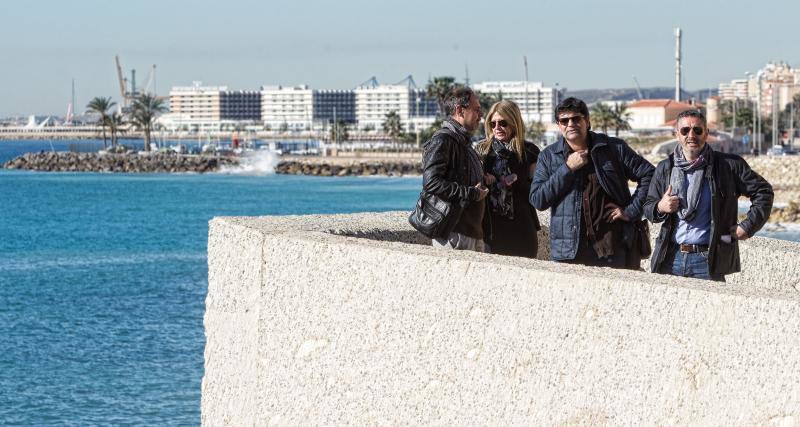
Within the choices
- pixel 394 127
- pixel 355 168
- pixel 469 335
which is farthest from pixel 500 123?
pixel 394 127

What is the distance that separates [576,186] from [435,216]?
71 centimetres

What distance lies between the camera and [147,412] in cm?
1778

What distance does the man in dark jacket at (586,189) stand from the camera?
643 cm

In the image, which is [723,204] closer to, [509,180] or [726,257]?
[726,257]

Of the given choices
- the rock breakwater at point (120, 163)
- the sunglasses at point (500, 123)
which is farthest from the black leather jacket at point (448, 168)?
the rock breakwater at point (120, 163)

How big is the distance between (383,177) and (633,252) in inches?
4171

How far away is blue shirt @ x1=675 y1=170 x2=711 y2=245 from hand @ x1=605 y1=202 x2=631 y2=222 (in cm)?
35

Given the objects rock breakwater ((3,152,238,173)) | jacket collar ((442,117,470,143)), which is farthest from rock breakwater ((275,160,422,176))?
jacket collar ((442,117,470,143))

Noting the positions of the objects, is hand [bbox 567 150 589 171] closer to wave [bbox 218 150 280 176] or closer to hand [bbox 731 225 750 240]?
hand [bbox 731 225 750 240]

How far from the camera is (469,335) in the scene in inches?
214

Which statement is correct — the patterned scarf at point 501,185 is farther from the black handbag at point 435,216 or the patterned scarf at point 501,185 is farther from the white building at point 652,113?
the white building at point 652,113

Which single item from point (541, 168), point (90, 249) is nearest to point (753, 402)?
point (541, 168)

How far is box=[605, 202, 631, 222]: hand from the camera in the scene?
6531 mm

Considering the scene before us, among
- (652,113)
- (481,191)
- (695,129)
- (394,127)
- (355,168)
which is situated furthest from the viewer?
(652,113)
